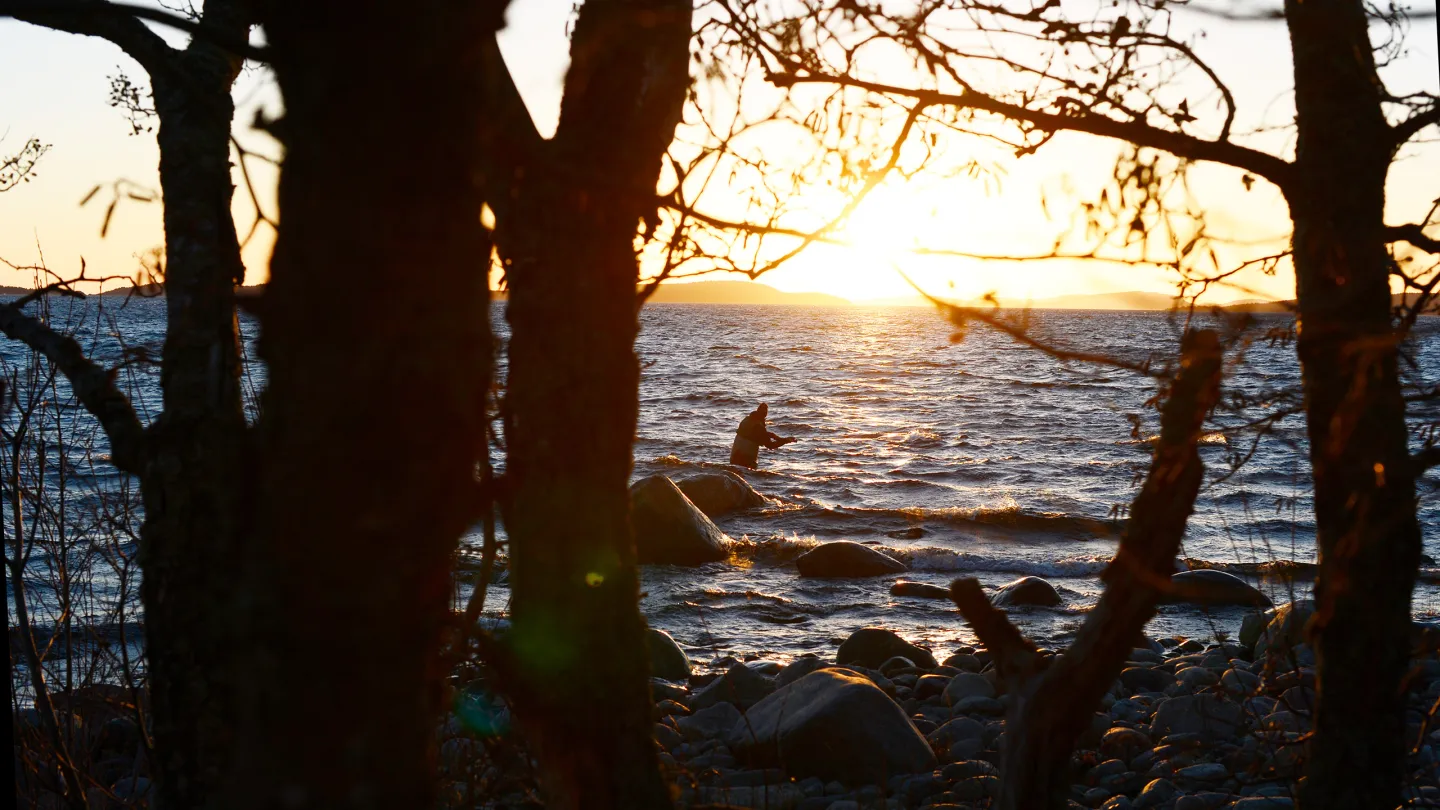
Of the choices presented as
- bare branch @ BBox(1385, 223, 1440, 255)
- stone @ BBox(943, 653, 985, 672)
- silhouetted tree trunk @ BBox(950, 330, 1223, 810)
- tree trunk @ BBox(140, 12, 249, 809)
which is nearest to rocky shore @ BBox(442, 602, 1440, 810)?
stone @ BBox(943, 653, 985, 672)

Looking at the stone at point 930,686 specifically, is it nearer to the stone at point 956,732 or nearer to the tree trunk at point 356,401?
the stone at point 956,732

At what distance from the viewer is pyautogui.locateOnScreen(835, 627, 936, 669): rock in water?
409 inches

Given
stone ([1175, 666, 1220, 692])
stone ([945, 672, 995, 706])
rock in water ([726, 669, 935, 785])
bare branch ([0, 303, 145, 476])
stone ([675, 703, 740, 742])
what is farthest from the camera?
stone ([1175, 666, 1220, 692])

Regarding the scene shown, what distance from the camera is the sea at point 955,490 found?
456 centimetres

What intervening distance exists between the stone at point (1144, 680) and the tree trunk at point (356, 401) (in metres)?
9.30

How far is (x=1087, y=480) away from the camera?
22344mm

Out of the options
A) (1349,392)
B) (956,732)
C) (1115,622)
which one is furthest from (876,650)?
(1349,392)

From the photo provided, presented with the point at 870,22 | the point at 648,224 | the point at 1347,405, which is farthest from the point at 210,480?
the point at 1347,405

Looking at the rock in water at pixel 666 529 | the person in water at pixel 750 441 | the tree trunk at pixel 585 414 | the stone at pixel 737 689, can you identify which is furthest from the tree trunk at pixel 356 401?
the person in water at pixel 750 441

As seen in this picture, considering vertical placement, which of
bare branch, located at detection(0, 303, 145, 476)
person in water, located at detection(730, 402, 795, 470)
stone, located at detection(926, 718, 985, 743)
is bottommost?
stone, located at detection(926, 718, 985, 743)

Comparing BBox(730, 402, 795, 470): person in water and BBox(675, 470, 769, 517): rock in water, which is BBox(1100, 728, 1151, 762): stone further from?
BBox(730, 402, 795, 470): person in water

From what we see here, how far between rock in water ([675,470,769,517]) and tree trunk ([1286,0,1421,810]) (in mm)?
15468

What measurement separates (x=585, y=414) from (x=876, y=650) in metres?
8.41

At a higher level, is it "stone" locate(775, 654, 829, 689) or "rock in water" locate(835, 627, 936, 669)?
"stone" locate(775, 654, 829, 689)
